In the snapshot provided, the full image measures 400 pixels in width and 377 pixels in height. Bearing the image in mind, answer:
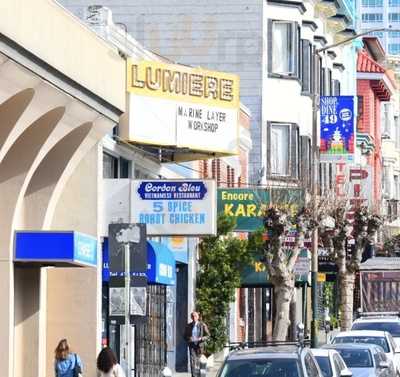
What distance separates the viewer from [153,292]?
34.9m

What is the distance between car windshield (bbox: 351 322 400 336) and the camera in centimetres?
3894

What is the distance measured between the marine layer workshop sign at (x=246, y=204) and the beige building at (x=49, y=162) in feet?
28.9

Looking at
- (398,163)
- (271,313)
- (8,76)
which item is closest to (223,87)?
(8,76)

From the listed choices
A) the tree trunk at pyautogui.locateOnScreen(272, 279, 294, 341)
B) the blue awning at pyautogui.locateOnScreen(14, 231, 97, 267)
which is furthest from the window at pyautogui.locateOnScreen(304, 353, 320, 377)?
the tree trunk at pyautogui.locateOnScreen(272, 279, 294, 341)

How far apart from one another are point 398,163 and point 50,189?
58.2 metres

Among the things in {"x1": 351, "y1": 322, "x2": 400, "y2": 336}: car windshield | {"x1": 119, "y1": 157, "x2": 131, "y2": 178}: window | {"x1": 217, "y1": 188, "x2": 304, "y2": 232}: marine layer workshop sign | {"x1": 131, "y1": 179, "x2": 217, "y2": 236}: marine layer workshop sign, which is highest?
{"x1": 119, "y1": 157, "x2": 131, "y2": 178}: window

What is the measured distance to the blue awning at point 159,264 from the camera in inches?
1220

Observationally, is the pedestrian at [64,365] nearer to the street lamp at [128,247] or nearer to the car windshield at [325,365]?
the street lamp at [128,247]

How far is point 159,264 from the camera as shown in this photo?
31.6 metres

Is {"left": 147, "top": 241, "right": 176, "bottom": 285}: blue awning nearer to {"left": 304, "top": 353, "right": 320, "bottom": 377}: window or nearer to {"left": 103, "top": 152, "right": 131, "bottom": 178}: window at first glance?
{"left": 103, "top": 152, "right": 131, "bottom": 178}: window

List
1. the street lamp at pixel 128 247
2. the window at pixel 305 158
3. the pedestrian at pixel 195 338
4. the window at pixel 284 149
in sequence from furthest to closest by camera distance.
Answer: the window at pixel 305 158 → the window at pixel 284 149 → the pedestrian at pixel 195 338 → the street lamp at pixel 128 247

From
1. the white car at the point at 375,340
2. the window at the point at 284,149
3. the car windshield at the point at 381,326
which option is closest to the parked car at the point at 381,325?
the car windshield at the point at 381,326

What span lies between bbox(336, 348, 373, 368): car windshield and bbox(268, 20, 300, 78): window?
20648 mm

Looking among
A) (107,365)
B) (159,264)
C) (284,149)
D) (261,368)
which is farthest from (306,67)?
(107,365)
